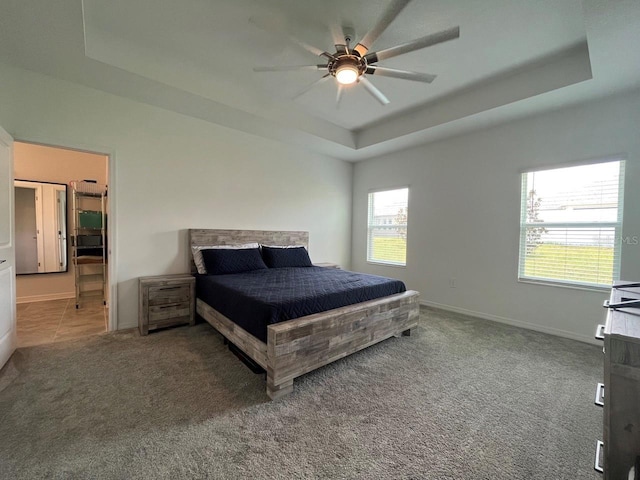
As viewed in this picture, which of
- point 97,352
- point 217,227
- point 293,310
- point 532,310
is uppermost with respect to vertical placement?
point 217,227

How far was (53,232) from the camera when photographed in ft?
14.2

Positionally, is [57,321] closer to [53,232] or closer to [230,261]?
Answer: [53,232]

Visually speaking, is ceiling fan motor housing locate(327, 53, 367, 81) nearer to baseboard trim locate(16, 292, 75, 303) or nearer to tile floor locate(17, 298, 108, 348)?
tile floor locate(17, 298, 108, 348)

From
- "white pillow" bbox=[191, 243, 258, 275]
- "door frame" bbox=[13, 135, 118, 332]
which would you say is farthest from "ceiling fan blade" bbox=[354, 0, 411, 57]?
"door frame" bbox=[13, 135, 118, 332]

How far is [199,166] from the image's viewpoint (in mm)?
3584

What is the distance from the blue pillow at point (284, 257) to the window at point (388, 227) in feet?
5.50

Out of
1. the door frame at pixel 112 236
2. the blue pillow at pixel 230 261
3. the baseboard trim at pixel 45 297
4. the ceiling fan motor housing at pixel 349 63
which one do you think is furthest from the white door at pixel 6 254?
the ceiling fan motor housing at pixel 349 63

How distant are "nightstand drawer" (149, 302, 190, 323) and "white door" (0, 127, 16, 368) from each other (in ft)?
3.44

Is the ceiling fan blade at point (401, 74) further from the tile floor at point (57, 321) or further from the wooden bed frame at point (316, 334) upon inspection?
the tile floor at point (57, 321)

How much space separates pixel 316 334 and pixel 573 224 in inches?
127

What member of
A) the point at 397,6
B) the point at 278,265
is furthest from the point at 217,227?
the point at 397,6

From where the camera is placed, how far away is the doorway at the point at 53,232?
13.0ft

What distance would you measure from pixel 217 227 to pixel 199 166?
86cm

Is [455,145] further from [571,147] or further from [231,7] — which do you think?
[231,7]
